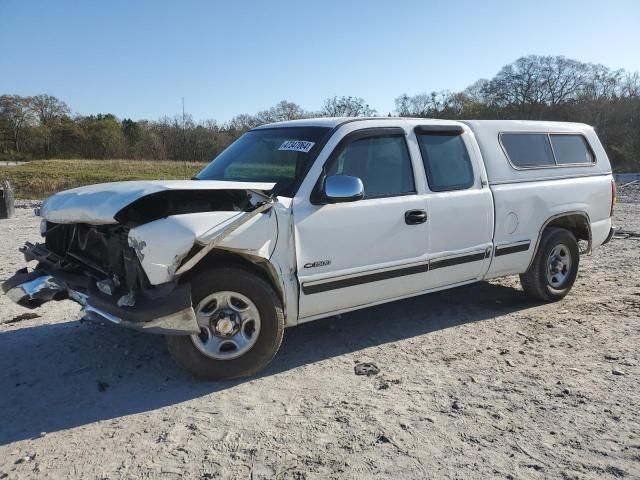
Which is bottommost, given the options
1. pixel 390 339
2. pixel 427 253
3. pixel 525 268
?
pixel 390 339

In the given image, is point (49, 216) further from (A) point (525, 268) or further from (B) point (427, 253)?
(A) point (525, 268)

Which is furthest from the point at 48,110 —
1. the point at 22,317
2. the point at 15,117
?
the point at 22,317

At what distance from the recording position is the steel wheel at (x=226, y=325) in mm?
3697

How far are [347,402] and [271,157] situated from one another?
7.04 ft

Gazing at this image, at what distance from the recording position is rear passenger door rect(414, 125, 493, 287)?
15.4 feet

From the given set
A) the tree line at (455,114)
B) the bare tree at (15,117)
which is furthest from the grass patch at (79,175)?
the bare tree at (15,117)

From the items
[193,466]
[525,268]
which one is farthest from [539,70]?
[193,466]

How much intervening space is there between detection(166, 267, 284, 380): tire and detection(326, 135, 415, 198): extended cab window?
1134mm

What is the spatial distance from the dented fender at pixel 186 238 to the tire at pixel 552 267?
3.41 metres

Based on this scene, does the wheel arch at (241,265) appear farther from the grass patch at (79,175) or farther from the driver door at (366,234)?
the grass patch at (79,175)

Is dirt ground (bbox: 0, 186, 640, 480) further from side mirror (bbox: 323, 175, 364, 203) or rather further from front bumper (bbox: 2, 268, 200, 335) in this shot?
side mirror (bbox: 323, 175, 364, 203)

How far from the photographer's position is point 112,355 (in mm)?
4289

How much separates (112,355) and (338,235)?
2.08m

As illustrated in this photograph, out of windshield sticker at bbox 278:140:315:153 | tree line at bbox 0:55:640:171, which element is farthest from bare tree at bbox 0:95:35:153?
windshield sticker at bbox 278:140:315:153
